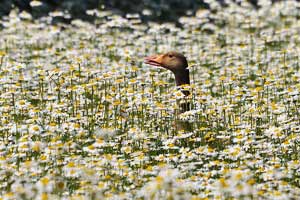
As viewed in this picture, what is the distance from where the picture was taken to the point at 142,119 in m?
10.7

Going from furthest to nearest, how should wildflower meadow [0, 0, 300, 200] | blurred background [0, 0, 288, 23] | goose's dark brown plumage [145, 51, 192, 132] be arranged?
blurred background [0, 0, 288, 23]
goose's dark brown plumage [145, 51, 192, 132]
wildflower meadow [0, 0, 300, 200]

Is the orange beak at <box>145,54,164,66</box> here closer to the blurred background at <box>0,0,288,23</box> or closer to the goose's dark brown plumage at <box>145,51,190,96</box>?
the goose's dark brown plumage at <box>145,51,190,96</box>

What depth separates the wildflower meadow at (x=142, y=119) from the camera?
841 cm

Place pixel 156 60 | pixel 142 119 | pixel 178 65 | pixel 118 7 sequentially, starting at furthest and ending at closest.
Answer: pixel 118 7 < pixel 156 60 < pixel 178 65 < pixel 142 119

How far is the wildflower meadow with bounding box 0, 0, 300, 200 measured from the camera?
841 centimetres

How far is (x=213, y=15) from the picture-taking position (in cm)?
1838

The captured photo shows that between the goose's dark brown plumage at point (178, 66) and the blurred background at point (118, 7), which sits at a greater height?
the blurred background at point (118, 7)

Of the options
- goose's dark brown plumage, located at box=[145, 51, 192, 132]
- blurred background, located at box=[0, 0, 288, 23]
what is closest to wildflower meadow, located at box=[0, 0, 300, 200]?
goose's dark brown plumage, located at box=[145, 51, 192, 132]

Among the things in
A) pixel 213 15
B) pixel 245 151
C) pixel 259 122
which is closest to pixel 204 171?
pixel 245 151

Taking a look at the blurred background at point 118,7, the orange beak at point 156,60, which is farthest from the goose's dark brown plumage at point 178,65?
the blurred background at point 118,7

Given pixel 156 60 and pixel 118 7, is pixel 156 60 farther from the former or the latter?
pixel 118 7

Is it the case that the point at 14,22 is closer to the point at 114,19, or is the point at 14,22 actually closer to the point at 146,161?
the point at 114,19

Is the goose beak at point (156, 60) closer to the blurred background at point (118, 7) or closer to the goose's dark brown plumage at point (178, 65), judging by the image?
the goose's dark brown plumage at point (178, 65)

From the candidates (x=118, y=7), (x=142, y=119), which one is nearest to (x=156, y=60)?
(x=142, y=119)
